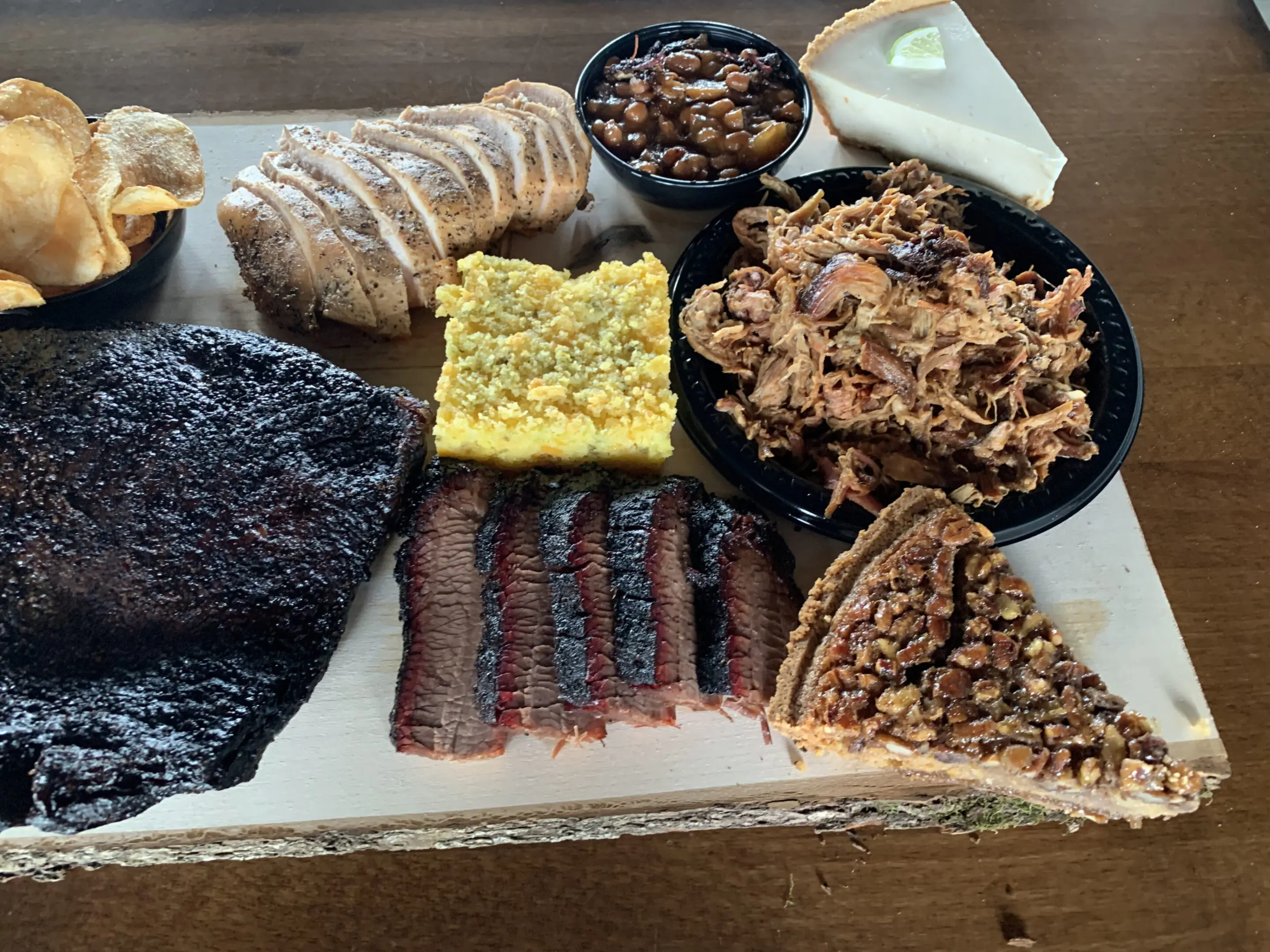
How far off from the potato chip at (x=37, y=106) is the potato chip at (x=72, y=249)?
29 cm

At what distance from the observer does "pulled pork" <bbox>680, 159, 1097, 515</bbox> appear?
248 cm

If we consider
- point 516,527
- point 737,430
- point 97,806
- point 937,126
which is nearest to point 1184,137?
point 937,126

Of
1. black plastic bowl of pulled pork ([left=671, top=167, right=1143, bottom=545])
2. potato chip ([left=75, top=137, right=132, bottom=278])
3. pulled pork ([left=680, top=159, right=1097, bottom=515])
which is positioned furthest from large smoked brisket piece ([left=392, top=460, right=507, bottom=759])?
potato chip ([left=75, top=137, right=132, bottom=278])

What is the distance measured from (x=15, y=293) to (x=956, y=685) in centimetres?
293

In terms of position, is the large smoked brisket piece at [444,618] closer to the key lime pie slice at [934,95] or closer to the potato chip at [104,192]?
the potato chip at [104,192]

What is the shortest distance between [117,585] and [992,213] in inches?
124

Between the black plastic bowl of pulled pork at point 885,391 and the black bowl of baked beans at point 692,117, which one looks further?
the black bowl of baked beans at point 692,117

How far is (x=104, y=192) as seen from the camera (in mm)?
2746

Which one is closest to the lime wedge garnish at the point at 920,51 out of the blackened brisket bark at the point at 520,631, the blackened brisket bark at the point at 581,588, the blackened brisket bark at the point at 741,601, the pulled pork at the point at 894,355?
the pulled pork at the point at 894,355

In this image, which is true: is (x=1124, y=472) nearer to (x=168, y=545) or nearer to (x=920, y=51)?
(x=920, y=51)

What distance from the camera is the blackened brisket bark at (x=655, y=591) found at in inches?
98.5

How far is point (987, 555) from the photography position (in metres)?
2.58

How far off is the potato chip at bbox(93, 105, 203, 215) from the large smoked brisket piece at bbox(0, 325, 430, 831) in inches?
20.1

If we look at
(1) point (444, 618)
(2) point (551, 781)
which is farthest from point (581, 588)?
(2) point (551, 781)
